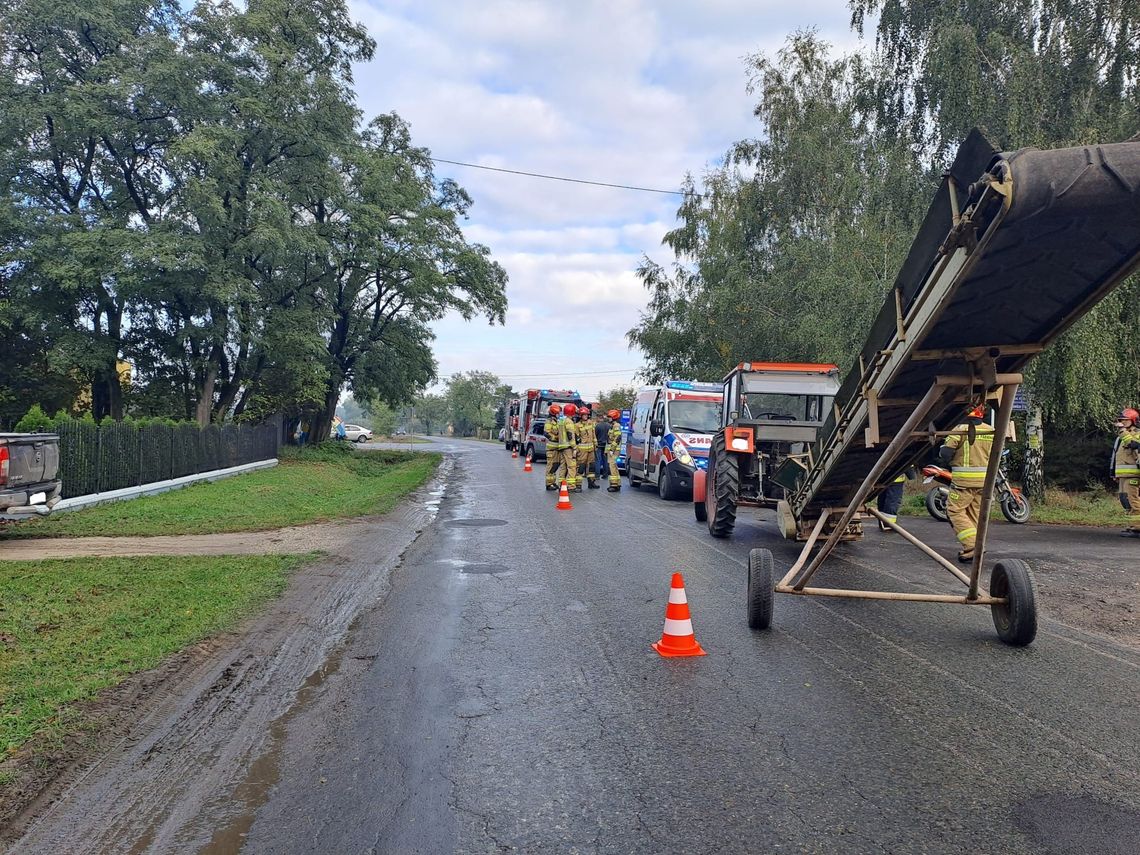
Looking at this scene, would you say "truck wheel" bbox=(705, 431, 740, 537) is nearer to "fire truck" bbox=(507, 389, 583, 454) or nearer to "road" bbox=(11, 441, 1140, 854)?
"road" bbox=(11, 441, 1140, 854)

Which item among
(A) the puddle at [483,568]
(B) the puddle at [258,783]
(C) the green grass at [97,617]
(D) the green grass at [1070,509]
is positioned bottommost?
(C) the green grass at [97,617]

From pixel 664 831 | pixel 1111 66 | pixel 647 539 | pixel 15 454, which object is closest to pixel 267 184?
pixel 15 454

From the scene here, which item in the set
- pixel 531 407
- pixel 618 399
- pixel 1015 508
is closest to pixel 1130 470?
pixel 1015 508

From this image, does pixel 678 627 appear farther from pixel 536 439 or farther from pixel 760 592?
pixel 536 439

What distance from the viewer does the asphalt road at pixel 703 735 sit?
3133 mm

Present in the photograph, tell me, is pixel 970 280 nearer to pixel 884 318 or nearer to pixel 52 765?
pixel 884 318

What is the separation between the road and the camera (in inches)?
Answer: 123

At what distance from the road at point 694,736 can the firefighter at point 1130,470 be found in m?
6.80

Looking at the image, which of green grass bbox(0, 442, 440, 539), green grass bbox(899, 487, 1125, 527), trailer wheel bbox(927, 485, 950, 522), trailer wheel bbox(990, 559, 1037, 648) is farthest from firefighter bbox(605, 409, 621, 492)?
trailer wheel bbox(990, 559, 1037, 648)

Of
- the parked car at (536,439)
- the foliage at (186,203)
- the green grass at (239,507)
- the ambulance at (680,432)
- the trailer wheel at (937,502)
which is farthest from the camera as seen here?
the parked car at (536,439)

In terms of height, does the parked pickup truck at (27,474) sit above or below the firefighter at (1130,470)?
below

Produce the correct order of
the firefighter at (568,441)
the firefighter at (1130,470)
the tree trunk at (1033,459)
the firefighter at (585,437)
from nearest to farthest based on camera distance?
the firefighter at (1130,470) → the tree trunk at (1033,459) → the firefighter at (568,441) → the firefighter at (585,437)

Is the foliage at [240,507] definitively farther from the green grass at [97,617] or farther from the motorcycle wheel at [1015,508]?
the motorcycle wheel at [1015,508]

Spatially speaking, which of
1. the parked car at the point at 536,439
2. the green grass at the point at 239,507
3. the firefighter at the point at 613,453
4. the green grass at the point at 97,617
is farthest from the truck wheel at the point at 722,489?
the parked car at the point at 536,439
